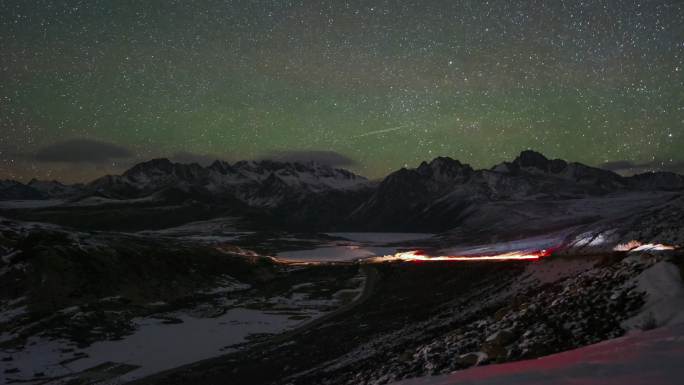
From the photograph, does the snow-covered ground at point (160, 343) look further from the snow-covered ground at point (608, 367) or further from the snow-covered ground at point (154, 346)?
the snow-covered ground at point (608, 367)

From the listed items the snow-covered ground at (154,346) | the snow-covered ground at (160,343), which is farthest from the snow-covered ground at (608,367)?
the snow-covered ground at (154,346)

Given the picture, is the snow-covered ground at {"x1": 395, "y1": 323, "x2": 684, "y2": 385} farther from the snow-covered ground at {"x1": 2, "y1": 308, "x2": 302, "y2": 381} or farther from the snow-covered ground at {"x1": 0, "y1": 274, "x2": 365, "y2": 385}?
the snow-covered ground at {"x1": 2, "y1": 308, "x2": 302, "y2": 381}

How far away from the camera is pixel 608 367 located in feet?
32.9

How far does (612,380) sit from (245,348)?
40860 mm

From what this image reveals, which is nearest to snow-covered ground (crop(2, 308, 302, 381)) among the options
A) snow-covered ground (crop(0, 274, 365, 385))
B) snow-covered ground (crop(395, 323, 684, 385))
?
snow-covered ground (crop(0, 274, 365, 385))

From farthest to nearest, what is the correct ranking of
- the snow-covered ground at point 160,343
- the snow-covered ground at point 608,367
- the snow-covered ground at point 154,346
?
the snow-covered ground at point 154,346 < the snow-covered ground at point 160,343 < the snow-covered ground at point 608,367

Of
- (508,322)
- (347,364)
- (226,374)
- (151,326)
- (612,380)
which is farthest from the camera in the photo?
(151,326)

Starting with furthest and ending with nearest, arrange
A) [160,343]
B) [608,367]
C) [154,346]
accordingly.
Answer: [160,343]
[154,346]
[608,367]

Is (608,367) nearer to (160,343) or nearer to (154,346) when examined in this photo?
(154,346)

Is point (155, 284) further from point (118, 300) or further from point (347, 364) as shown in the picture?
point (347, 364)

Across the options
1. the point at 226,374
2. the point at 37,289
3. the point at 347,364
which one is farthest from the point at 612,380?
the point at 37,289

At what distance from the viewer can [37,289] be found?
6203 centimetres

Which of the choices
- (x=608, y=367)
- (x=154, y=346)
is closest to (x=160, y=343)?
(x=154, y=346)

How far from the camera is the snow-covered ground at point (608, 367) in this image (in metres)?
9.30
